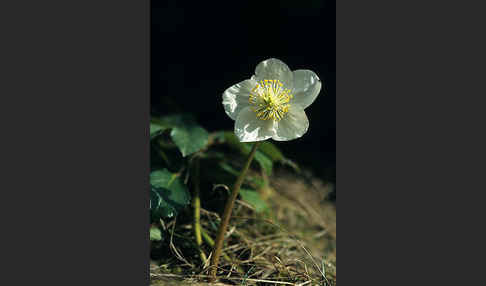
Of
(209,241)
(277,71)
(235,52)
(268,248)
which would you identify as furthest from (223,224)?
(235,52)

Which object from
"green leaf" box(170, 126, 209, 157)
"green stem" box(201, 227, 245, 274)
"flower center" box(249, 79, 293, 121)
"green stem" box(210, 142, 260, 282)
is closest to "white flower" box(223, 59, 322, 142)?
"flower center" box(249, 79, 293, 121)

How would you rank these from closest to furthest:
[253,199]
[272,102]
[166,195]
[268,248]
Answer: [272,102]
[166,195]
[268,248]
[253,199]

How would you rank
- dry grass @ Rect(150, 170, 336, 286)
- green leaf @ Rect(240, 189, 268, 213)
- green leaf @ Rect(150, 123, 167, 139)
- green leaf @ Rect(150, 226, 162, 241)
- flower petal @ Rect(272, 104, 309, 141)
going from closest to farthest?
1. flower petal @ Rect(272, 104, 309, 141)
2. dry grass @ Rect(150, 170, 336, 286)
3. green leaf @ Rect(150, 226, 162, 241)
4. green leaf @ Rect(150, 123, 167, 139)
5. green leaf @ Rect(240, 189, 268, 213)

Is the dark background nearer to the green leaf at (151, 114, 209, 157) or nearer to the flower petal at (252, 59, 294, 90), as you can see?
the green leaf at (151, 114, 209, 157)

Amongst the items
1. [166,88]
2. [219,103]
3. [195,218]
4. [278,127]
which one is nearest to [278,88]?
[278,127]

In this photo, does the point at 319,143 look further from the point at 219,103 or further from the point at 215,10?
the point at 215,10

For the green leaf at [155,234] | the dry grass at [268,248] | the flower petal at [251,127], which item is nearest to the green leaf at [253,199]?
the dry grass at [268,248]

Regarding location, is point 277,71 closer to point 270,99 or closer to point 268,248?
point 270,99
